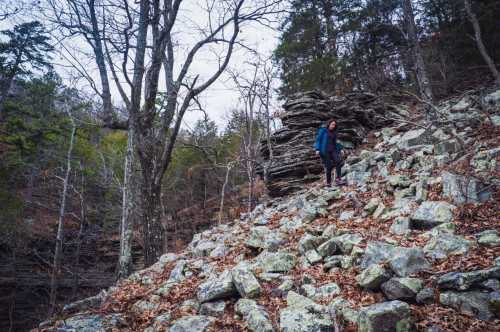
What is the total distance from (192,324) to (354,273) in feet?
6.92

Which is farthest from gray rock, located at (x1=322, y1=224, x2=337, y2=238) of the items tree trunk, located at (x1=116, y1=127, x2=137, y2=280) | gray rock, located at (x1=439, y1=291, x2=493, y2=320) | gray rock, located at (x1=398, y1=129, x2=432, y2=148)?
gray rock, located at (x1=398, y1=129, x2=432, y2=148)

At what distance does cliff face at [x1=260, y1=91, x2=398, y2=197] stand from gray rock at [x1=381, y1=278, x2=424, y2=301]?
920 centimetres

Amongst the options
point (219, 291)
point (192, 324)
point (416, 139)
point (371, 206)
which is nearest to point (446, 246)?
point (371, 206)

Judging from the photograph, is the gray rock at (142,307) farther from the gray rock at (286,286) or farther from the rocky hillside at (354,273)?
the gray rock at (286,286)

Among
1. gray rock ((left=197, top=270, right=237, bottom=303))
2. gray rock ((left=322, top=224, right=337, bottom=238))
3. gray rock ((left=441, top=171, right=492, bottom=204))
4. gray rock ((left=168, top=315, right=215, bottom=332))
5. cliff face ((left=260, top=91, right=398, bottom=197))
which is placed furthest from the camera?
cliff face ((left=260, top=91, right=398, bottom=197))

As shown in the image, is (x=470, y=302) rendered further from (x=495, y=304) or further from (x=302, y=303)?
(x=302, y=303)

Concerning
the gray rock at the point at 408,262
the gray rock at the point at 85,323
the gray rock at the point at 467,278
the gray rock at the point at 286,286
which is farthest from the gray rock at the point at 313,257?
the gray rock at the point at 85,323

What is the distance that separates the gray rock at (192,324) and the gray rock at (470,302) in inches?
98.4

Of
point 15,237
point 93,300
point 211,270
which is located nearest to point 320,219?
point 211,270

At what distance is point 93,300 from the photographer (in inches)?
216

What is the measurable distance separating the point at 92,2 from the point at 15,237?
51.3 feet

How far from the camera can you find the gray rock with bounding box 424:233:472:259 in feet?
12.3

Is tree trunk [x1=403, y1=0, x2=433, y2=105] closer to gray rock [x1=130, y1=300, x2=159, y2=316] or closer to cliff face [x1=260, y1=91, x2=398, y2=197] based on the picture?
cliff face [x1=260, y1=91, x2=398, y2=197]

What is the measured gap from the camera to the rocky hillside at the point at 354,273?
306 centimetres
